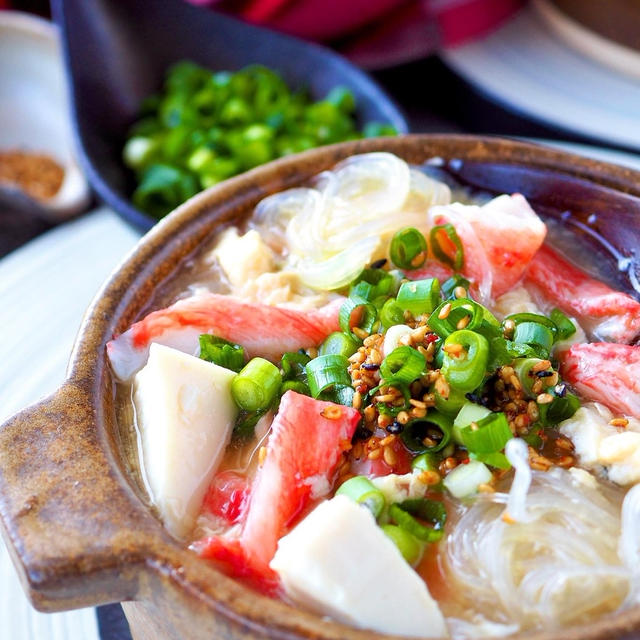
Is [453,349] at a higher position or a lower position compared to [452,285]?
higher

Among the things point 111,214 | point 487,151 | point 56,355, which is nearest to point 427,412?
point 487,151

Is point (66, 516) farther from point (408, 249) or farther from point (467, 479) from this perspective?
point (408, 249)

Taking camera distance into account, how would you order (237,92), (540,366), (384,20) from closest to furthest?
(540,366) → (237,92) → (384,20)

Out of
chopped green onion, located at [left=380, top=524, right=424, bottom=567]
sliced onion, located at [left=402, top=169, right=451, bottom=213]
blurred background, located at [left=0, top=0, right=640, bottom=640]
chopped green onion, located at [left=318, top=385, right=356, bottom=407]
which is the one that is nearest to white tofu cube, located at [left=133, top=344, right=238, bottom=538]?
chopped green onion, located at [left=318, top=385, right=356, bottom=407]

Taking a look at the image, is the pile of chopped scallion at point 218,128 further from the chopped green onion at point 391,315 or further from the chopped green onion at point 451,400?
the chopped green onion at point 451,400

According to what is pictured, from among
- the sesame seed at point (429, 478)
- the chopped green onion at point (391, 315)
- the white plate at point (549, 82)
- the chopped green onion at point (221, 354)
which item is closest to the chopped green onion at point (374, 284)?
the chopped green onion at point (391, 315)

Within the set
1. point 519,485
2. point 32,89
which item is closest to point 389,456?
point 519,485

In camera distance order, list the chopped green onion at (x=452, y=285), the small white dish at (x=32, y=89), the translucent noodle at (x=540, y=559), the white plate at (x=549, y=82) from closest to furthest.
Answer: the translucent noodle at (x=540, y=559), the chopped green onion at (x=452, y=285), the white plate at (x=549, y=82), the small white dish at (x=32, y=89)
